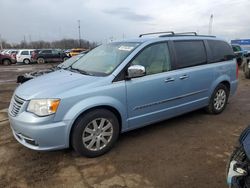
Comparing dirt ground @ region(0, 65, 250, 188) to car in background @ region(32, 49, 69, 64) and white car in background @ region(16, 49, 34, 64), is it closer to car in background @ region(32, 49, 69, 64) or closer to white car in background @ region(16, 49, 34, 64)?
car in background @ region(32, 49, 69, 64)

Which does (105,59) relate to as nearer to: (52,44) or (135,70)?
(135,70)

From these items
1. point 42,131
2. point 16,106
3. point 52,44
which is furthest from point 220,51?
point 52,44

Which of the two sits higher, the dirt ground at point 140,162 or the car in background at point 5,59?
the car in background at point 5,59

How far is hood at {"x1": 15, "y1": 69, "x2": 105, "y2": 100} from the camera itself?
3.51 metres

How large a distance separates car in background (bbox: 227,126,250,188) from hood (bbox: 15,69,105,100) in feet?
6.89

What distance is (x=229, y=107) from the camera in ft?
21.2

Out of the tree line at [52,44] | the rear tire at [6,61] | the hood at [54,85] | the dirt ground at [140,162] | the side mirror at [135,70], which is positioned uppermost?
the tree line at [52,44]

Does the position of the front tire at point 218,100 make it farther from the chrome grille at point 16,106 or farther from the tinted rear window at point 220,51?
the chrome grille at point 16,106

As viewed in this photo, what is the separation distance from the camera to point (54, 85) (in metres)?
3.72

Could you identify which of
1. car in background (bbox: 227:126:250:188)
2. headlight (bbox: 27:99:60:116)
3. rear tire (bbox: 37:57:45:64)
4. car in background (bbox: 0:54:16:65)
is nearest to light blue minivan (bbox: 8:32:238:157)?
headlight (bbox: 27:99:60:116)

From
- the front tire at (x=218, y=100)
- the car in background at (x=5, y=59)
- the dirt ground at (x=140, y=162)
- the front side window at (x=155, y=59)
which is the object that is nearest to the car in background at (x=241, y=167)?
the dirt ground at (x=140, y=162)

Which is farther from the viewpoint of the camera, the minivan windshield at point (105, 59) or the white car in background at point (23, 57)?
the white car in background at point (23, 57)

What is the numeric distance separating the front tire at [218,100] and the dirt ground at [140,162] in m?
0.66

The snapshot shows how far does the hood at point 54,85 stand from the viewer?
11.5 feet
